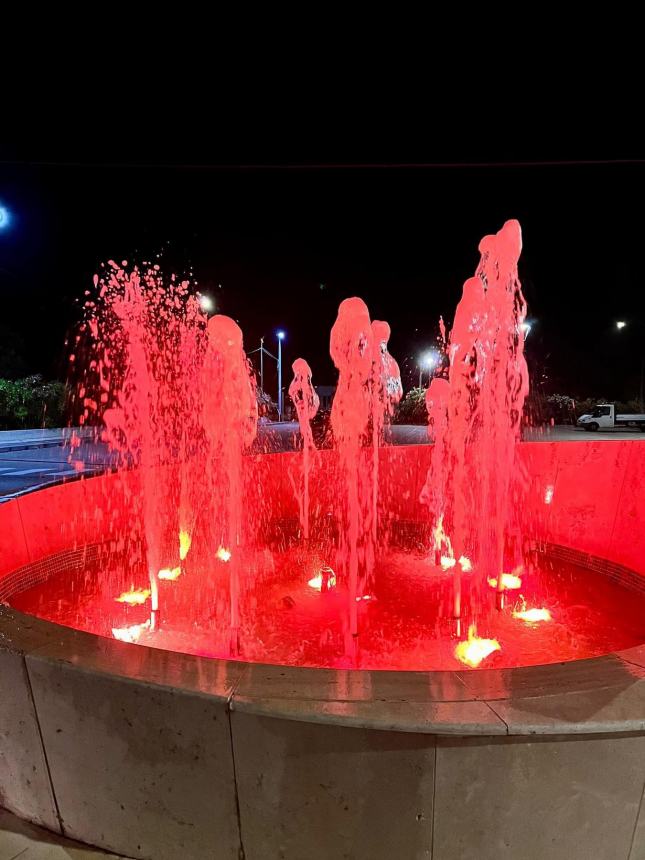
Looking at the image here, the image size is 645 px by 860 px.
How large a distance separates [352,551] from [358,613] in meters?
1.70

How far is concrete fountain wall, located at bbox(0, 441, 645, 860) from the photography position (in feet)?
6.45

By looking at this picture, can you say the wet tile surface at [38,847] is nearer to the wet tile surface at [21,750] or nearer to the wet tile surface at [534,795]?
the wet tile surface at [21,750]

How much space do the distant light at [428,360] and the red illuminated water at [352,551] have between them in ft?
120

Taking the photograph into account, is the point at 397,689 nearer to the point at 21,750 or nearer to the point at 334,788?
the point at 334,788

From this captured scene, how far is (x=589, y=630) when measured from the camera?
5.18 meters

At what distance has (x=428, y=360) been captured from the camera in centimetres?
5103

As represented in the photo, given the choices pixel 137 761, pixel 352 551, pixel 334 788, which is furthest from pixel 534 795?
pixel 352 551

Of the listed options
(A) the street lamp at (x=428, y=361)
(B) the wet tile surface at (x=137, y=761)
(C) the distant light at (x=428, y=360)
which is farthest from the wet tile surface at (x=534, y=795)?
→ (C) the distant light at (x=428, y=360)

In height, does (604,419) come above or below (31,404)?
below

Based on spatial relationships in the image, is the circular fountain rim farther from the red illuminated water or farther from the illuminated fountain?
the red illuminated water

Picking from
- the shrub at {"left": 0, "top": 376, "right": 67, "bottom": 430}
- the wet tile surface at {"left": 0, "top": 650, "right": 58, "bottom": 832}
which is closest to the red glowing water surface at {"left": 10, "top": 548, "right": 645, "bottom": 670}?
the wet tile surface at {"left": 0, "top": 650, "right": 58, "bottom": 832}

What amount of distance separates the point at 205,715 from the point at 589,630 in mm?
4375

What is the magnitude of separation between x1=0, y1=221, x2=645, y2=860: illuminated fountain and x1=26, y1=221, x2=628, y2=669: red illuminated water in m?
0.04

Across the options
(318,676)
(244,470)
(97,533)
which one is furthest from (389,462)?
(318,676)
